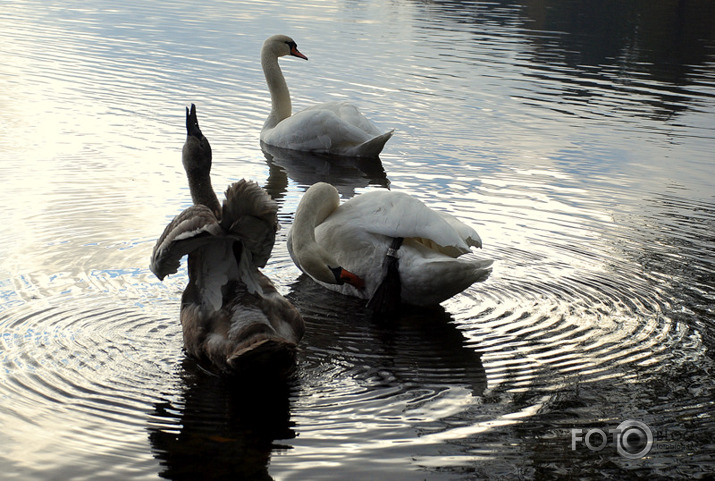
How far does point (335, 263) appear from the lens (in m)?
5.86

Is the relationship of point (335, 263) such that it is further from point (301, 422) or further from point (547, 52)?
point (547, 52)

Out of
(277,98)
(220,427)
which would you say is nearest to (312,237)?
(220,427)

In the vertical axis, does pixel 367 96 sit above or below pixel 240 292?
below

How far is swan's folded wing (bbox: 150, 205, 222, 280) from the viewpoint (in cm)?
436

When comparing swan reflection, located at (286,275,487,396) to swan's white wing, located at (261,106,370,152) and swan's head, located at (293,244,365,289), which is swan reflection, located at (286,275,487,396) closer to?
swan's head, located at (293,244,365,289)

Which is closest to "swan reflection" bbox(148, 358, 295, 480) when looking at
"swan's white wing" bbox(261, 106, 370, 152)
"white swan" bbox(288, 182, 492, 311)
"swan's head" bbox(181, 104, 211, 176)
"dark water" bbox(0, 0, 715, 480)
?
"dark water" bbox(0, 0, 715, 480)

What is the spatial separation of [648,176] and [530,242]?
11.9ft

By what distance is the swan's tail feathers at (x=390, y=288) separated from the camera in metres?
5.76

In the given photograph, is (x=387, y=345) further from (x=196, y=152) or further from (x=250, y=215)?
(x=196, y=152)

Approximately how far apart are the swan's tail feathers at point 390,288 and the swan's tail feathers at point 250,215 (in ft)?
4.25

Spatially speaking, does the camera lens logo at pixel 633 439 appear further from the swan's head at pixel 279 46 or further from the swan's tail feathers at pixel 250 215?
the swan's head at pixel 279 46

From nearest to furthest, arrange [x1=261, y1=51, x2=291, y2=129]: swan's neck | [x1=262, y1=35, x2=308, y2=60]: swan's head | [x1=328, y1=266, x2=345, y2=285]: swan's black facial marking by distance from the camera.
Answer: [x1=328, y1=266, x2=345, y2=285]: swan's black facial marking, [x1=261, y1=51, x2=291, y2=129]: swan's neck, [x1=262, y1=35, x2=308, y2=60]: swan's head

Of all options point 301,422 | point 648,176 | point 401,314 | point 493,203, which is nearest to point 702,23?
point 648,176

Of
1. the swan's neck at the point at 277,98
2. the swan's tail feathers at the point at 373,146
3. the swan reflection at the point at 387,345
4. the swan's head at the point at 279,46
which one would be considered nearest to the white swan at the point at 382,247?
the swan reflection at the point at 387,345
